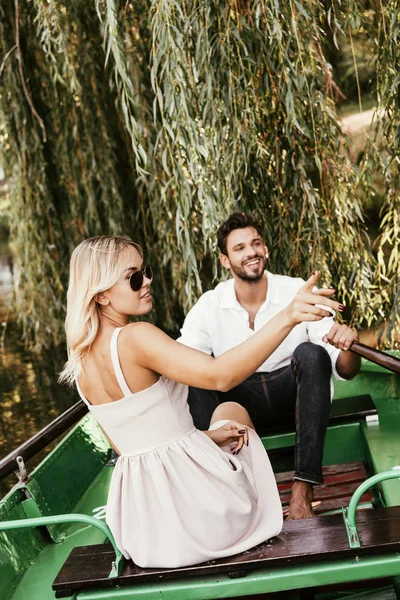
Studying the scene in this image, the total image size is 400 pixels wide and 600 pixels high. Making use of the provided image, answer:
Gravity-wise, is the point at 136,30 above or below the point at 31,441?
above

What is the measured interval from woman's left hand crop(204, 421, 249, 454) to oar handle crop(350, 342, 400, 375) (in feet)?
2.04

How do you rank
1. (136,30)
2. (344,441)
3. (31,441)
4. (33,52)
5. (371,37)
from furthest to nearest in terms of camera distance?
(33,52) → (136,30) → (371,37) → (344,441) → (31,441)

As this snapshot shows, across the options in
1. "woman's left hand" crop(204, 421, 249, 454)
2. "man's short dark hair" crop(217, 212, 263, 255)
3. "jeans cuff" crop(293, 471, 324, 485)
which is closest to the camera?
"woman's left hand" crop(204, 421, 249, 454)

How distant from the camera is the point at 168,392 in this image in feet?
7.12

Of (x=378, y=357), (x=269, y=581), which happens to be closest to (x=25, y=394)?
(x=378, y=357)

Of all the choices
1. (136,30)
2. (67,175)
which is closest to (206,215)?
(136,30)

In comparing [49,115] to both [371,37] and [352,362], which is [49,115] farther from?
[352,362]

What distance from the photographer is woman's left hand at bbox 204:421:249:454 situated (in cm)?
240

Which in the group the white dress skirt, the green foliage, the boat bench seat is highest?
the green foliage

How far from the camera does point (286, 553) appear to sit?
2104mm

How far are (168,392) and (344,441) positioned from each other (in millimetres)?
1526

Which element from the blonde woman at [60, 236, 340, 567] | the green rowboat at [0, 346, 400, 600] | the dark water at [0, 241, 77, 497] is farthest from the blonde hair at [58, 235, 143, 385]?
the dark water at [0, 241, 77, 497]

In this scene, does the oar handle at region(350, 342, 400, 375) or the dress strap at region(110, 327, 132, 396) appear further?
the oar handle at region(350, 342, 400, 375)

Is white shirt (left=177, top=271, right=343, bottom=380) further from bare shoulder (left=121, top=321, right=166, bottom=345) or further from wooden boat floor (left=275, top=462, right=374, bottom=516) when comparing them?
bare shoulder (left=121, top=321, right=166, bottom=345)
